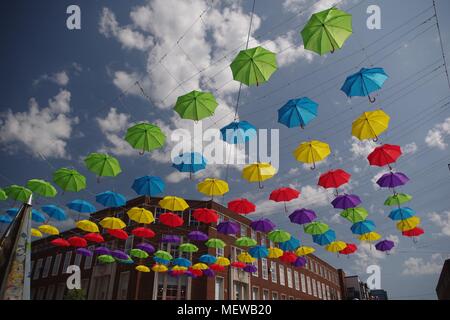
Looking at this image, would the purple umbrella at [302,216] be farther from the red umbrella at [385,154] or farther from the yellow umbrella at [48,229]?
the yellow umbrella at [48,229]

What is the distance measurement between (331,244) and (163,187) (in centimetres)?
1090

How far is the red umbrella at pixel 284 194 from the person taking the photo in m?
13.7

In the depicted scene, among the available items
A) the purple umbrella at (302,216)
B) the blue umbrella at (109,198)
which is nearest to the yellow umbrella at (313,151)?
the purple umbrella at (302,216)

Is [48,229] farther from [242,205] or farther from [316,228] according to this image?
[316,228]

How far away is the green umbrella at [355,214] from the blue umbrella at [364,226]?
618mm

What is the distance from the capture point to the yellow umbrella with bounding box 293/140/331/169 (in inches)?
452

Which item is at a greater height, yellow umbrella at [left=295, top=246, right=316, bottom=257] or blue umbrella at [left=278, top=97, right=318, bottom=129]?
→ blue umbrella at [left=278, top=97, right=318, bottom=129]

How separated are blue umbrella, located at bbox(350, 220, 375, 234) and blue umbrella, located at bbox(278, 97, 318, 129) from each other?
→ 25.5 ft

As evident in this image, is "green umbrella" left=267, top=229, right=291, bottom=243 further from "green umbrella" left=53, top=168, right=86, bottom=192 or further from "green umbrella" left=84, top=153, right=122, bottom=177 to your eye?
"green umbrella" left=53, top=168, right=86, bottom=192

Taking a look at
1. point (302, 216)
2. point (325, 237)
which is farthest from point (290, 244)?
point (302, 216)

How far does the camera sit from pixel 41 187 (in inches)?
557

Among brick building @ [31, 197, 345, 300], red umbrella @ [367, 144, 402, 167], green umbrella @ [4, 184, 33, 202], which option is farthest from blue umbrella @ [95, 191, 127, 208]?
brick building @ [31, 197, 345, 300]
